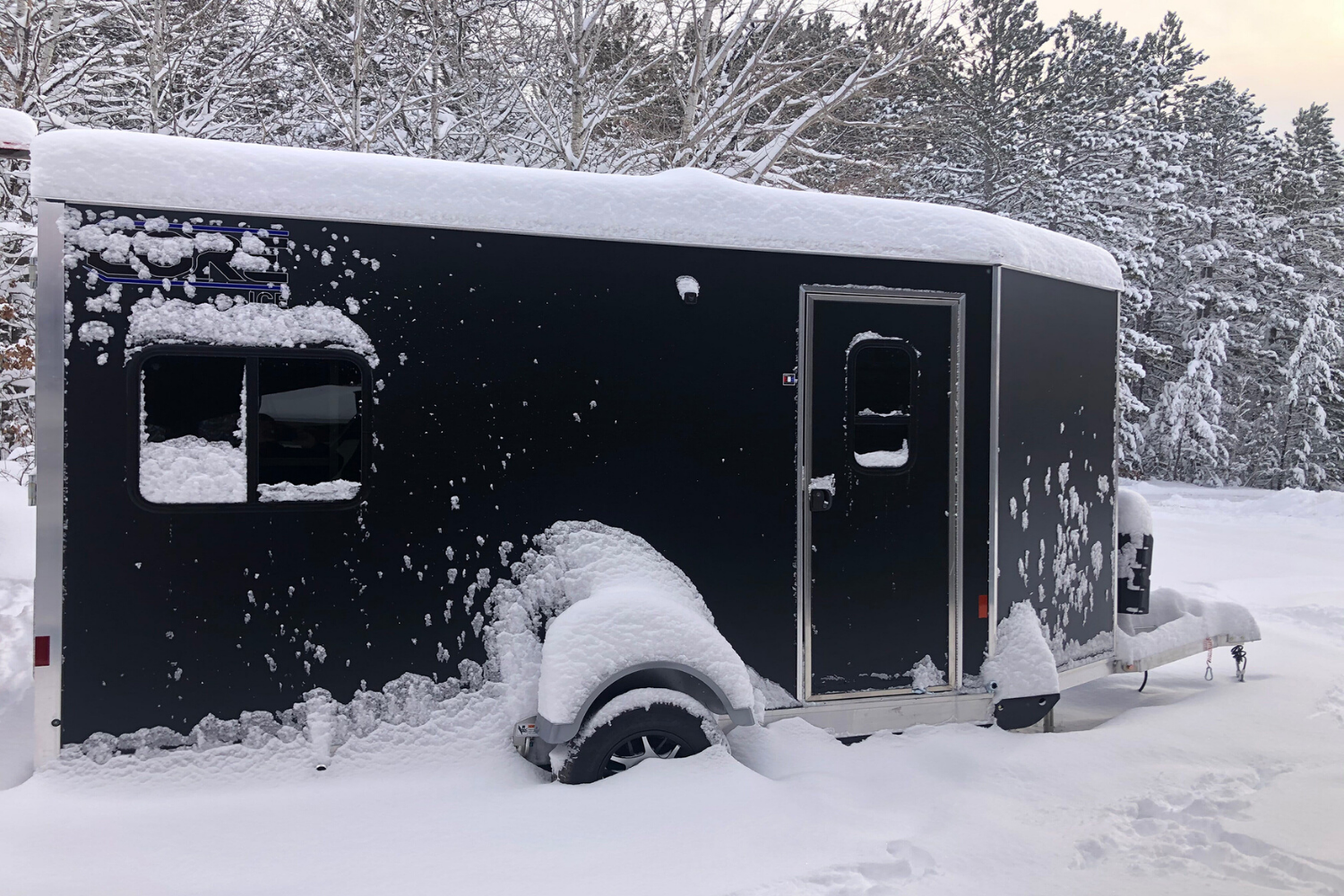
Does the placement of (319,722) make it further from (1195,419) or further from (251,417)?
(1195,419)

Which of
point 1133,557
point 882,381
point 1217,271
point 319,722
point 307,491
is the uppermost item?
point 1217,271

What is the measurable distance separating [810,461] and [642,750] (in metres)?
1.40

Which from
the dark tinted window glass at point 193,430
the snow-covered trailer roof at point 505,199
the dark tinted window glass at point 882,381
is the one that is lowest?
the dark tinted window glass at point 193,430

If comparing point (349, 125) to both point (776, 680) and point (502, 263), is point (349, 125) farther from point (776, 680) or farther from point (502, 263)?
point (776, 680)

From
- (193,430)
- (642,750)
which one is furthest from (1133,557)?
(193,430)

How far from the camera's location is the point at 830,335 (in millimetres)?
3965

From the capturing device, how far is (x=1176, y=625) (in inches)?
203

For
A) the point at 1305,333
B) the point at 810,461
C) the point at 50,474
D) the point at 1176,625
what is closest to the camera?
the point at 50,474

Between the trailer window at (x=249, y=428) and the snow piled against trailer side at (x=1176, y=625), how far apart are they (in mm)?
4191

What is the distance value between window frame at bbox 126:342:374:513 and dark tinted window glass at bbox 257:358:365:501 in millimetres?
16

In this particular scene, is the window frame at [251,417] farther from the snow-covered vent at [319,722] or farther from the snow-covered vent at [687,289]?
the snow-covered vent at [687,289]

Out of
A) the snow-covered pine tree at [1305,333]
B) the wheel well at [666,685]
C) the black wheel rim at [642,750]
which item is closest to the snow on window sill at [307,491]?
the wheel well at [666,685]

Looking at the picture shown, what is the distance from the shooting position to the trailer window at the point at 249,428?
10.3 ft

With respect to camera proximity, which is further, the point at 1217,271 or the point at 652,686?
the point at 1217,271
